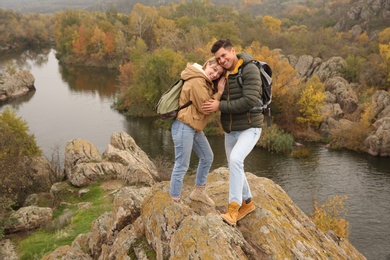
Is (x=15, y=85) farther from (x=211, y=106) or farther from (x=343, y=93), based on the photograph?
(x=211, y=106)

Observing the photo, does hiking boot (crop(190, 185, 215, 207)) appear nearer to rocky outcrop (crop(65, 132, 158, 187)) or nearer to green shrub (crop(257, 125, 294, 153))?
rocky outcrop (crop(65, 132, 158, 187))

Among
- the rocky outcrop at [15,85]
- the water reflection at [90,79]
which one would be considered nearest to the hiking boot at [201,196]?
the water reflection at [90,79]

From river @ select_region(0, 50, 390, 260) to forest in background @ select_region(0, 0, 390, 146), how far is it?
5.64 meters

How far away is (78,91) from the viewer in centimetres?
6088

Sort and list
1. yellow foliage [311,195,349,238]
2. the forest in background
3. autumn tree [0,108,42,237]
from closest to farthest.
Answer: yellow foliage [311,195,349,238], autumn tree [0,108,42,237], the forest in background

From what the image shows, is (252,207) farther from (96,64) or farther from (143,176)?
(96,64)

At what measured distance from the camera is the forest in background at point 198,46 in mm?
46531

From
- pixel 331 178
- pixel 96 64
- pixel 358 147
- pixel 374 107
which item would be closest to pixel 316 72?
pixel 374 107

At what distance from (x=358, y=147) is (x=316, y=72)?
69.6 feet

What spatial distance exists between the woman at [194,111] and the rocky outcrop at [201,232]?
95 centimetres

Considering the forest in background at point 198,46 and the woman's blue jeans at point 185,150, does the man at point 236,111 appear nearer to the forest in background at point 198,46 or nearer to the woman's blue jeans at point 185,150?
the woman's blue jeans at point 185,150

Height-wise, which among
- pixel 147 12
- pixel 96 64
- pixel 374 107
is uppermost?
pixel 147 12

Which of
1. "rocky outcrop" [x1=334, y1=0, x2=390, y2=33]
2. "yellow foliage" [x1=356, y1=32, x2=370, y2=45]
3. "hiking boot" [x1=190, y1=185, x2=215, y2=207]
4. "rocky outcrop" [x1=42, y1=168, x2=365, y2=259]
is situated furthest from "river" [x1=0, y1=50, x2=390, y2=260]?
"rocky outcrop" [x1=334, y1=0, x2=390, y2=33]

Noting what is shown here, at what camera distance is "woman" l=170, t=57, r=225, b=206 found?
657 centimetres
